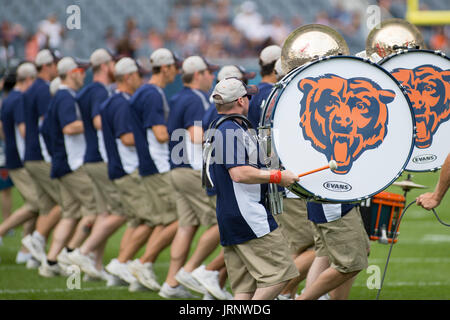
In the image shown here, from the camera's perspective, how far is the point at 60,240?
947 centimetres

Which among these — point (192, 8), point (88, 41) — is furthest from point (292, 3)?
point (88, 41)

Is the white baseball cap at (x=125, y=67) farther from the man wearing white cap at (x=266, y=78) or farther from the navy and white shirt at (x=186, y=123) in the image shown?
the man wearing white cap at (x=266, y=78)

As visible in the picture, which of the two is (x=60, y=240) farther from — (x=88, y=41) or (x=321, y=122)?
(x=88, y=41)

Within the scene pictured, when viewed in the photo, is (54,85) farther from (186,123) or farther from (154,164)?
(186,123)

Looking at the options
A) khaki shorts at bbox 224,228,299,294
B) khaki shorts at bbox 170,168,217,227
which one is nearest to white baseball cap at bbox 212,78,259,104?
khaki shorts at bbox 224,228,299,294

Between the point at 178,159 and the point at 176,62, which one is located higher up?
the point at 176,62

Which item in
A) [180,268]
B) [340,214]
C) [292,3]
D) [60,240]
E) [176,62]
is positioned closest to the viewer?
[340,214]

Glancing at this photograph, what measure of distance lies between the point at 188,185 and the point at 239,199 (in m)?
2.56

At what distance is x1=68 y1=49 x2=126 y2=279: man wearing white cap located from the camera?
8961mm

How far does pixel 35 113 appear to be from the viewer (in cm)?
1012

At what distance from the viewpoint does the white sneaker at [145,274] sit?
8305 millimetres

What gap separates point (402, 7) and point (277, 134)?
19.0 m

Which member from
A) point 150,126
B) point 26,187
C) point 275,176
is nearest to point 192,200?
point 150,126

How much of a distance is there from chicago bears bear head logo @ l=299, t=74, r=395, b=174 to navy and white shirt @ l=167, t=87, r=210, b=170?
9.79 feet
